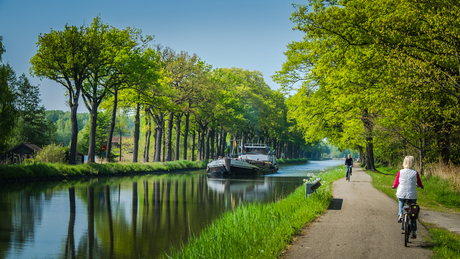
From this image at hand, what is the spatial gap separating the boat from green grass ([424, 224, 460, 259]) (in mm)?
30525

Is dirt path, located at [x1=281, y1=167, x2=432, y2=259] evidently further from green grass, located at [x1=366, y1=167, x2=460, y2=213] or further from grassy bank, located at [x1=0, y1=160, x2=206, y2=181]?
grassy bank, located at [x1=0, y1=160, x2=206, y2=181]

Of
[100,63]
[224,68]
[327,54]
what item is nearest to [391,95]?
[327,54]

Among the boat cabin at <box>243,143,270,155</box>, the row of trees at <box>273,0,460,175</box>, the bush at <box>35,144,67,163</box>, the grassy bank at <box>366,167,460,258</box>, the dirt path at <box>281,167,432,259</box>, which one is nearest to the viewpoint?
the dirt path at <box>281,167,432,259</box>

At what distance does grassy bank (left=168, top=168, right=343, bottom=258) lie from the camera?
755 cm

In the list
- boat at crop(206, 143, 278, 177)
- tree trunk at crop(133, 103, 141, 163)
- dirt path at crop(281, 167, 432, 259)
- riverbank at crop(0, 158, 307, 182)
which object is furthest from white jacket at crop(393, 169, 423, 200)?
tree trunk at crop(133, 103, 141, 163)

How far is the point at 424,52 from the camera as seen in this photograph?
15695 millimetres

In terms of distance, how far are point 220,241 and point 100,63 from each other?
27.5m

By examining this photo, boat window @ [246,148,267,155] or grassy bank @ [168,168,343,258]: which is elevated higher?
boat window @ [246,148,267,155]

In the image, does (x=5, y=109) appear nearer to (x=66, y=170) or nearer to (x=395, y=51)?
(x=66, y=170)

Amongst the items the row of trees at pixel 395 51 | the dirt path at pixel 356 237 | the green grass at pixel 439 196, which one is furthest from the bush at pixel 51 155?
the dirt path at pixel 356 237

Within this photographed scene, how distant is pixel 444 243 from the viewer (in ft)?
26.6

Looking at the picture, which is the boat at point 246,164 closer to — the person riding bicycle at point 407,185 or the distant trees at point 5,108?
the distant trees at point 5,108

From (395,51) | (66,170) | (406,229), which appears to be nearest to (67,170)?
(66,170)

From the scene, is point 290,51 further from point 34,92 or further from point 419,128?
point 34,92
